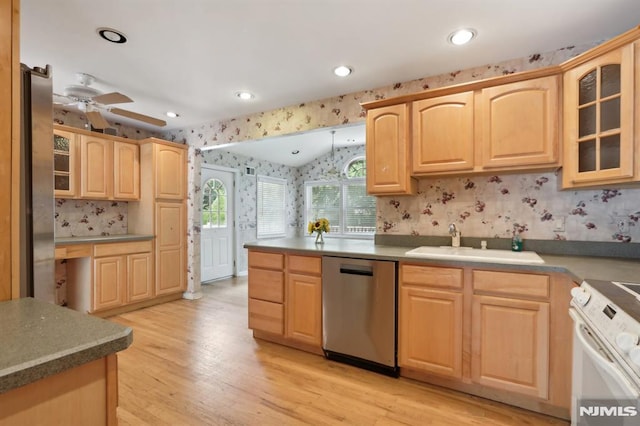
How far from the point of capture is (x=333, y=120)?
10.3ft

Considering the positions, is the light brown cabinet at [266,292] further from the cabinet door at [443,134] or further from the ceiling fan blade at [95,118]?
the ceiling fan blade at [95,118]

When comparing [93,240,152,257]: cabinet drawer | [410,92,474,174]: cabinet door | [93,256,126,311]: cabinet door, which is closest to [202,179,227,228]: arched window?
[93,240,152,257]: cabinet drawer

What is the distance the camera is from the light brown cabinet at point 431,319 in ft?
6.66

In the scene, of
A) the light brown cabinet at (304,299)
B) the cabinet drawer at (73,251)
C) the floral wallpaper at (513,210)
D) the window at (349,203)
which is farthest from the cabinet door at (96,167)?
the window at (349,203)

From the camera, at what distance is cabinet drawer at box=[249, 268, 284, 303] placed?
2.76 m

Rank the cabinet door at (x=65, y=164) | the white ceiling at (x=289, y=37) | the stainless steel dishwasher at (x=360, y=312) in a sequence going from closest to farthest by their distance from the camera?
the white ceiling at (x=289, y=37) → the stainless steel dishwasher at (x=360, y=312) → the cabinet door at (x=65, y=164)

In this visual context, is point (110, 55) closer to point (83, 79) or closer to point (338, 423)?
point (83, 79)

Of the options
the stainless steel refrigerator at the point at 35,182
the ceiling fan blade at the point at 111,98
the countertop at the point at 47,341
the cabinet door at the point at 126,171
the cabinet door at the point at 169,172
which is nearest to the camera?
the countertop at the point at 47,341

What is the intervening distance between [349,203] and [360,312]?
4.32 m

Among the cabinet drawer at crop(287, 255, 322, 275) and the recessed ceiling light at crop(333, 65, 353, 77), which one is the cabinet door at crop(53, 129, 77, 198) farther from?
the recessed ceiling light at crop(333, 65, 353, 77)

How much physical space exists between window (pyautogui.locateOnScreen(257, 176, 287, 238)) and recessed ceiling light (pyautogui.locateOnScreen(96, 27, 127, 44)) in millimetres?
4081

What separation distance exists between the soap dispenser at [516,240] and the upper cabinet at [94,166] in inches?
171

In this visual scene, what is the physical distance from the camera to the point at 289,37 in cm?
209

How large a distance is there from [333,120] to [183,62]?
1452 millimetres
